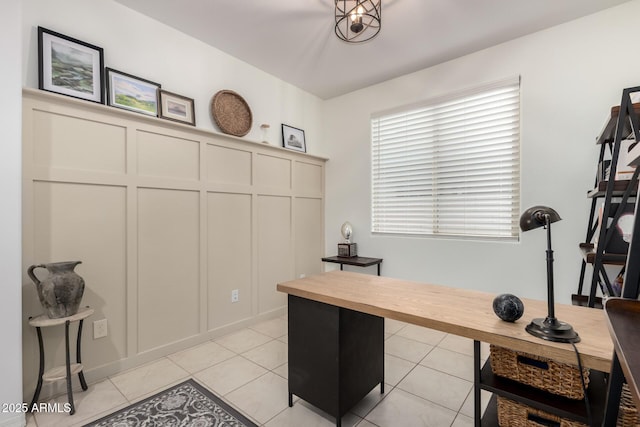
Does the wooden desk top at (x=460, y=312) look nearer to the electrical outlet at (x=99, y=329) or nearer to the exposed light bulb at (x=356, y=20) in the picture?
the electrical outlet at (x=99, y=329)

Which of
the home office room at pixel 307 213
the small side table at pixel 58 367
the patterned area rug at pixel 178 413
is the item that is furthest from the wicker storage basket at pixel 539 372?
the small side table at pixel 58 367

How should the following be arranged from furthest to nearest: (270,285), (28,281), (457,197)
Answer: (270,285) < (457,197) < (28,281)

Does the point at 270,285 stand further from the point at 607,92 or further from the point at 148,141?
the point at 607,92

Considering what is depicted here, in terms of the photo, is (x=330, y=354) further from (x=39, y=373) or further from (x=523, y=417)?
(x=39, y=373)

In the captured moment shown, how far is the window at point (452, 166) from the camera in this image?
2.77 m

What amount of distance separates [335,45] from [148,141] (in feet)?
6.23

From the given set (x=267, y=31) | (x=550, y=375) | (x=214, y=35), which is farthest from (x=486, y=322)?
(x=214, y=35)

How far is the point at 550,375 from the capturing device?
1.11m

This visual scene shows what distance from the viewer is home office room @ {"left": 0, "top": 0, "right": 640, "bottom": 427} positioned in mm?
1539

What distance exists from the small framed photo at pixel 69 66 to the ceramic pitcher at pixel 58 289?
117cm

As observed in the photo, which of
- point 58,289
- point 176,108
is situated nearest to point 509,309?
point 58,289

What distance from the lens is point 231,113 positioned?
299 cm

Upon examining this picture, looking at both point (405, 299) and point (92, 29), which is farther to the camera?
point (92, 29)

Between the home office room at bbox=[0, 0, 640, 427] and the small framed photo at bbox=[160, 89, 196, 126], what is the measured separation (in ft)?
0.05
